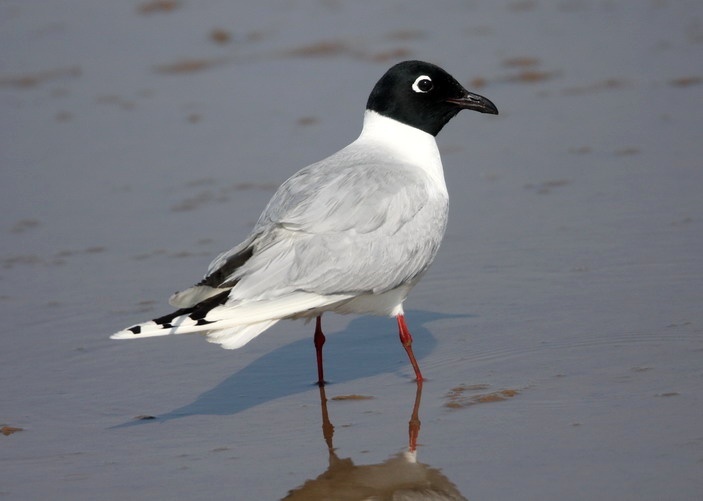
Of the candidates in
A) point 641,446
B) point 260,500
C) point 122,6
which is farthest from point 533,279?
point 122,6

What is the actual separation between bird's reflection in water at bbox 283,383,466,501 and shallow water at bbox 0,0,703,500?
2cm

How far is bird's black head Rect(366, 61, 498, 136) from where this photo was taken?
6887 mm

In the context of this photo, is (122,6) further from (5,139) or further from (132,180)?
(132,180)

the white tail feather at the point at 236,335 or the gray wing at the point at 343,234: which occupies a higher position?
the gray wing at the point at 343,234

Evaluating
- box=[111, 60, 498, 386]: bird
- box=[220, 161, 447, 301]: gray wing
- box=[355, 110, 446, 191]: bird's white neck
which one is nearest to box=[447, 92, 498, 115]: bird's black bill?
box=[355, 110, 446, 191]: bird's white neck

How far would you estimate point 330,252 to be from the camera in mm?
5969

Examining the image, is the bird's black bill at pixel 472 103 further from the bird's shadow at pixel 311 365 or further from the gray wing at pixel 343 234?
the bird's shadow at pixel 311 365

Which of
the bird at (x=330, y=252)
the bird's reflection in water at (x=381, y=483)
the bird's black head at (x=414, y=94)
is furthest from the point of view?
the bird's black head at (x=414, y=94)

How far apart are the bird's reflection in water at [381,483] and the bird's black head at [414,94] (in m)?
2.18

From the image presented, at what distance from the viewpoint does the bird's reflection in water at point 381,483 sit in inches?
200

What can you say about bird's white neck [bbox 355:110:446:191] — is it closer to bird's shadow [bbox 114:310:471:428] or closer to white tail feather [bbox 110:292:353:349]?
bird's shadow [bbox 114:310:471:428]

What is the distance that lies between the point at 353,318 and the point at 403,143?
1.23 metres

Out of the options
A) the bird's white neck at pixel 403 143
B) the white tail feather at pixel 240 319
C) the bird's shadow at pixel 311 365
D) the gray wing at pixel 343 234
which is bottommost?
the bird's shadow at pixel 311 365

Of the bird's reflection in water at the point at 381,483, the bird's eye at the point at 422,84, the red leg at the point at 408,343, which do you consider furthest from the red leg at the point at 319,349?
the bird's eye at the point at 422,84
